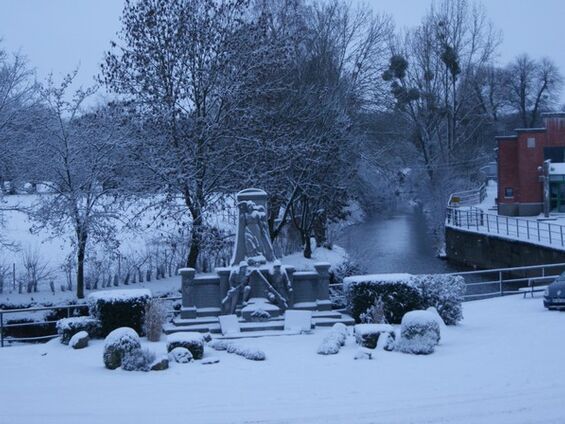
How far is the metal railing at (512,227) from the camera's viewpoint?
34.3 metres

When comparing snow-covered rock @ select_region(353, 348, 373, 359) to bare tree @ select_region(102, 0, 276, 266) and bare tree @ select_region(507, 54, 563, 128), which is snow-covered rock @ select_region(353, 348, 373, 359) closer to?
bare tree @ select_region(102, 0, 276, 266)

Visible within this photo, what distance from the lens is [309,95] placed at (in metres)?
31.6

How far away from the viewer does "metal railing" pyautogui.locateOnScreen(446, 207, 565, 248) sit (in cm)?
3434

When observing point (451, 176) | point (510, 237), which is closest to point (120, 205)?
point (510, 237)

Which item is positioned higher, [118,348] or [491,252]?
[491,252]

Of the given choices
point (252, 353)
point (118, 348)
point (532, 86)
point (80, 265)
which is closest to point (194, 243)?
point (80, 265)

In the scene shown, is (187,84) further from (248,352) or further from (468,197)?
(468,197)

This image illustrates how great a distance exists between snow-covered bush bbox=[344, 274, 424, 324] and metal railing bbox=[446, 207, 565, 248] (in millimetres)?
16767

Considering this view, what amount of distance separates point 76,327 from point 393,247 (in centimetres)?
3096

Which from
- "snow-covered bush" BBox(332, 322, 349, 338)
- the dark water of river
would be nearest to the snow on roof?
A: "snow-covered bush" BBox(332, 322, 349, 338)

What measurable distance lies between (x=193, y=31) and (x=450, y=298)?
14714 millimetres

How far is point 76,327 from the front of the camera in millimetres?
16172

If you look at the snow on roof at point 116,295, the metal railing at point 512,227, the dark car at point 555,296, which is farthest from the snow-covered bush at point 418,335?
the metal railing at point 512,227

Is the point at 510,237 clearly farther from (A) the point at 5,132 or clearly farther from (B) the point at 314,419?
(B) the point at 314,419
